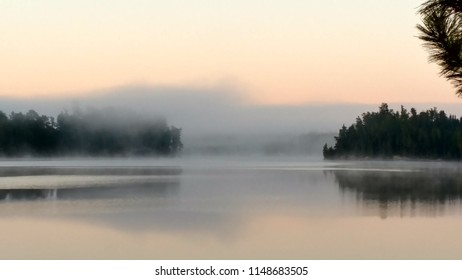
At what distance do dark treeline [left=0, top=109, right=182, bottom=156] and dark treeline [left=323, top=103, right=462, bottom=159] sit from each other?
5.38 meters

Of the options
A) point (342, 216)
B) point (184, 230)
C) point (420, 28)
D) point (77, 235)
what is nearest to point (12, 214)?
point (77, 235)

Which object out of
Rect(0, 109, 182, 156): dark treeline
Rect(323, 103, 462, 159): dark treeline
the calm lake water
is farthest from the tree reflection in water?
Rect(0, 109, 182, 156): dark treeline

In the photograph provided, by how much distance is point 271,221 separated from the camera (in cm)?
1172

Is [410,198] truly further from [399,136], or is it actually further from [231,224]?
[399,136]

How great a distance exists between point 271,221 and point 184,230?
69.6 inches

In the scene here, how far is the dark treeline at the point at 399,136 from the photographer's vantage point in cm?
1905

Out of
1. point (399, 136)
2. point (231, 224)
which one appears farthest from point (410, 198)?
point (399, 136)

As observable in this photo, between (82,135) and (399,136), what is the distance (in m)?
10.7

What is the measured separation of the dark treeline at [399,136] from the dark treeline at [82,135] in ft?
17.7

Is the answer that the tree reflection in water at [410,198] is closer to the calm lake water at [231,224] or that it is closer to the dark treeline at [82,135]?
the calm lake water at [231,224]

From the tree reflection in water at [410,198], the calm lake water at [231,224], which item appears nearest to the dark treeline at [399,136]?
the tree reflection in water at [410,198]

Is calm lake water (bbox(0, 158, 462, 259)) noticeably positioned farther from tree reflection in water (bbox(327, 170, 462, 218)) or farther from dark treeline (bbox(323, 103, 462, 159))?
dark treeline (bbox(323, 103, 462, 159))

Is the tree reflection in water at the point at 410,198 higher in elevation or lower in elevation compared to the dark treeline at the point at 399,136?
lower
